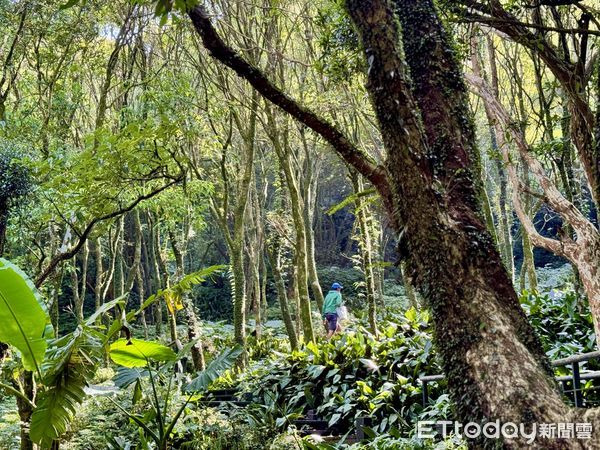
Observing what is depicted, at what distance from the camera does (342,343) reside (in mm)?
8531

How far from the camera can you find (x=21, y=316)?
12.8ft

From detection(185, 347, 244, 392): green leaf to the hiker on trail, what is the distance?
7045 mm

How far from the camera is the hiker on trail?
1257cm

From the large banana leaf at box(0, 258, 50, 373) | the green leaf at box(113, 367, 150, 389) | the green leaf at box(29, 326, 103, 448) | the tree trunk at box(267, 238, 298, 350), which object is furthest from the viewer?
the tree trunk at box(267, 238, 298, 350)

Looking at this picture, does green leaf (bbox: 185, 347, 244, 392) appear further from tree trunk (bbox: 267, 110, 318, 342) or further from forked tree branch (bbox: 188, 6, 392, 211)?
tree trunk (bbox: 267, 110, 318, 342)

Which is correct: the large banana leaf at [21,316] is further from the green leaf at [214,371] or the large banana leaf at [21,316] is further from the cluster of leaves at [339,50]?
the cluster of leaves at [339,50]

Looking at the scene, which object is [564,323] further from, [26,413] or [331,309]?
[26,413]

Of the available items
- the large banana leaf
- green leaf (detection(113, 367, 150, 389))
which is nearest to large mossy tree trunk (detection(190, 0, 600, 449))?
the large banana leaf

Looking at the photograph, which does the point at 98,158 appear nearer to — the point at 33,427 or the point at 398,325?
the point at 33,427

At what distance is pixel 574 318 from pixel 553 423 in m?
6.08

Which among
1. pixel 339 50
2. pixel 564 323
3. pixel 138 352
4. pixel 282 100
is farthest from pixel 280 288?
pixel 282 100

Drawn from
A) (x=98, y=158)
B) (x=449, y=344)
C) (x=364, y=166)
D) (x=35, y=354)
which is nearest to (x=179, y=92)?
(x=98, y=158)

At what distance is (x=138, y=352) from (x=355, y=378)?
4.05 meters

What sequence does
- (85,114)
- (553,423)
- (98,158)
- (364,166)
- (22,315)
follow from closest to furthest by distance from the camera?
(553,423), (364,166), (22,315), (98,158), (85,114)
